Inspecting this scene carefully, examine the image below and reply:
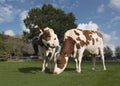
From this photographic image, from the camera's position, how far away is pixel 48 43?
20.5 metres

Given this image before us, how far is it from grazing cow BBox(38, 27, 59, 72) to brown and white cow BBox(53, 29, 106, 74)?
65 centimetres

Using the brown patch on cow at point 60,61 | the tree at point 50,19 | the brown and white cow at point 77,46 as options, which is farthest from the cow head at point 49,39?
the tree at point 50,19

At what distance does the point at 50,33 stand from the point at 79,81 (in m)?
5.51

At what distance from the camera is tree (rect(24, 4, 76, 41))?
93.4 meters

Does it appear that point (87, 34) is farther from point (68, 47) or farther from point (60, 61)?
point (60, 61)

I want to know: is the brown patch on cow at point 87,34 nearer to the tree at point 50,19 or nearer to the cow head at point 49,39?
the cow head at point 49,39

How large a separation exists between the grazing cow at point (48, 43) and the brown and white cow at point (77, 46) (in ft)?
2.12

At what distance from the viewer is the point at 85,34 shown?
21.6m

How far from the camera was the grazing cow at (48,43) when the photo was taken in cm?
2042

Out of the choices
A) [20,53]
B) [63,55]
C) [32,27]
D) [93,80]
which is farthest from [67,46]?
[20,53]

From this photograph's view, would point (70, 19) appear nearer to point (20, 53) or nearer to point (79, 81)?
point (20, 53)

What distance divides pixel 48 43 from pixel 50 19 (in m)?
76.2

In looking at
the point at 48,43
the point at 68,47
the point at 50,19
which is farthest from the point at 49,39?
the point at 50,19

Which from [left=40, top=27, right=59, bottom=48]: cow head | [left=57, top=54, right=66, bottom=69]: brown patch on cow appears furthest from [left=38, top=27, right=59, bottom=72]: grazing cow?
[left=57, top=54, right=66, bottom=69]: brown patch on cow
